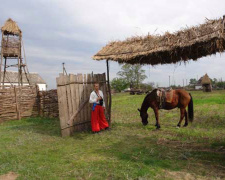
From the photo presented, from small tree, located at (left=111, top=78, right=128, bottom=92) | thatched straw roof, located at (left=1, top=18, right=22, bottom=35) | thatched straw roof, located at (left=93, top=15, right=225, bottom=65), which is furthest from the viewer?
small tree, located at (left=111, top=78, right=128, bottom=92)

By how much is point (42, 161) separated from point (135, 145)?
2399mm

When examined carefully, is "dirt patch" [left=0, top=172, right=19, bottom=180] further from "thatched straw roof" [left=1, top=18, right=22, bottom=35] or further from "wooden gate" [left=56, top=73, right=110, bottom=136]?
"thatched straw roof" [left=1, top=18, right=22, bottom=35]

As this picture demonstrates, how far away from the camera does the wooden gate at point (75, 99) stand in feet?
21.5

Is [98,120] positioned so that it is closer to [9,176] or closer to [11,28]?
[9,176]

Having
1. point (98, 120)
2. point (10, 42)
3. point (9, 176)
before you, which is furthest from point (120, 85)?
point (9, 176)

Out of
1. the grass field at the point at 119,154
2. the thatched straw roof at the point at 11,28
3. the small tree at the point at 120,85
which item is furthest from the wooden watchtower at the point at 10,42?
the small tree at the point at 120,85

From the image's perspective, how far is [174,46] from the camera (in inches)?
187

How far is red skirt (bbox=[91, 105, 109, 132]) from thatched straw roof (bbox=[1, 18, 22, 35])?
15.1 m

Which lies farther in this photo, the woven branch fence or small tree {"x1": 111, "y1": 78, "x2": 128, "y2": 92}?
small tree {"x1": 111, "y1": 78, "x2": 128, "y2": 92}

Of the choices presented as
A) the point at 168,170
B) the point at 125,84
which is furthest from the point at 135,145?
the point at 125,84

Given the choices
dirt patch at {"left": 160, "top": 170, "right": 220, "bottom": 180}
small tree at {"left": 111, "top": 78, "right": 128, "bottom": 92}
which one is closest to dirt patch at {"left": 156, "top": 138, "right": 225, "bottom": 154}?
dirt patch at {"left": 160, "top": 170, "right": 220, "bottom": 180}

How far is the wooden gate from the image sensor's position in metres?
→ 6.56

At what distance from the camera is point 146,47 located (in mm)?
5676

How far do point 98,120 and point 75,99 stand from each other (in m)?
1.09
